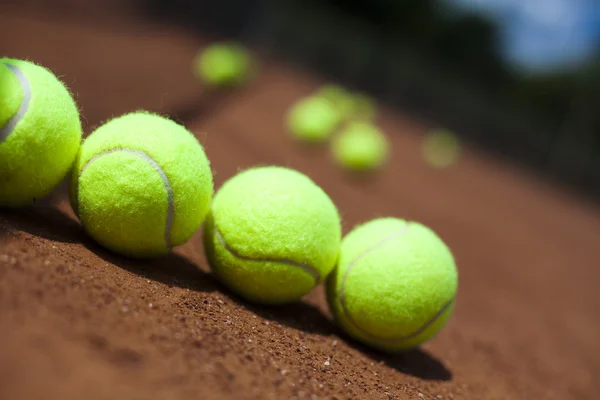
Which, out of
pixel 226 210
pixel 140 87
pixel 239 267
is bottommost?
pixel 140 87

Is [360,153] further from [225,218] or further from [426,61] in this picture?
[426,61]

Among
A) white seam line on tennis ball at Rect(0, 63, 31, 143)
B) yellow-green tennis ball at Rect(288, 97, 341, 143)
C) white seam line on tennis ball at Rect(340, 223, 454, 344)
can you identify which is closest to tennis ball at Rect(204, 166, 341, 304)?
white seam line on tennis ball at Rect(340, 223, 454, 344)

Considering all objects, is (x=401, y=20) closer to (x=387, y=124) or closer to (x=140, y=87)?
(x=387, y=124)

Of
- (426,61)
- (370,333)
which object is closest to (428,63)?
(426,61)

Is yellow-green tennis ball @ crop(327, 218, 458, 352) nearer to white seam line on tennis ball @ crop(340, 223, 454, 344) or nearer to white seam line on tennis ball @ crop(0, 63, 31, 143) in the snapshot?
white seam line on tennis ball @ crop(340, 223, 454, 344)

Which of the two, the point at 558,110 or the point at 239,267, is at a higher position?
the point at 558,110

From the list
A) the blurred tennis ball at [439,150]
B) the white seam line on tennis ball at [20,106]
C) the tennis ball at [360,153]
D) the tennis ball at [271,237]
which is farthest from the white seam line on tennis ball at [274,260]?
the blurred tennis ball at [439,150]

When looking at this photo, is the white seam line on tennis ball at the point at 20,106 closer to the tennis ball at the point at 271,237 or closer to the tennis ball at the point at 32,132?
the tennis ball at the point at 32,132

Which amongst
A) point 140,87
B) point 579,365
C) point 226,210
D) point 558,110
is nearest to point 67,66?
point 140,87
